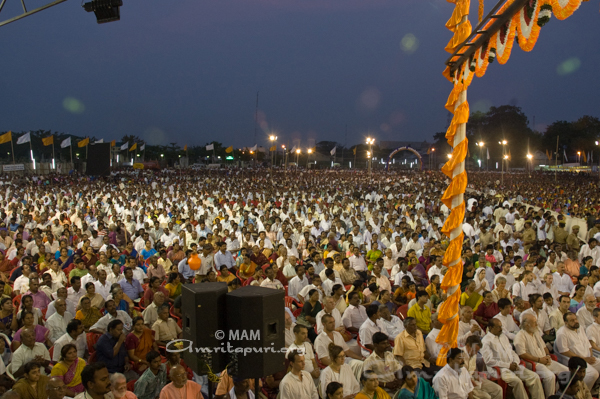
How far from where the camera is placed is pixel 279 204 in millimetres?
14609

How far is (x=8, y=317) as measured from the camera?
17.3 feet

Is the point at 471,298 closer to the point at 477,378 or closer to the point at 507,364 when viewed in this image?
the point at 507,364

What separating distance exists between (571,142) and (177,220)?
52514 millimetres

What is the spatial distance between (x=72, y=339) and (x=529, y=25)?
195 inches

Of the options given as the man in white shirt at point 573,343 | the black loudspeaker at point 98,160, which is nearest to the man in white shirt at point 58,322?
the man in white shirt at point 573,343

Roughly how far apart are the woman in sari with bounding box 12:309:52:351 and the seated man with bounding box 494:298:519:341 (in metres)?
5.44

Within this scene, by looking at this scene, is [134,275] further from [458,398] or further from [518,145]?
[518,145]

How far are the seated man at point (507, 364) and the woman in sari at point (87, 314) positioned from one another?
15.4 feet

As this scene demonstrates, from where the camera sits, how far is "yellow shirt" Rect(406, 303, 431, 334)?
5.51 meters

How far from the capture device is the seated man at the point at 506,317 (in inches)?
211

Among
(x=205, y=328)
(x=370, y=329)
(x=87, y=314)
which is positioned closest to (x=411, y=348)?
(x=370, y=329)

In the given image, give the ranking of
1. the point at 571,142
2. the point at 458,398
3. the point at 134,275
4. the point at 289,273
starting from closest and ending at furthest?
the point at 458,398, the point at 134,275, the point at 289,273, the point at 571,142

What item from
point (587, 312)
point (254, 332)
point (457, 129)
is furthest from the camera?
point (587, 312)

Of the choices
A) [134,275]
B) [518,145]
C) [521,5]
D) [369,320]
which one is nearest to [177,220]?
[134,275]
